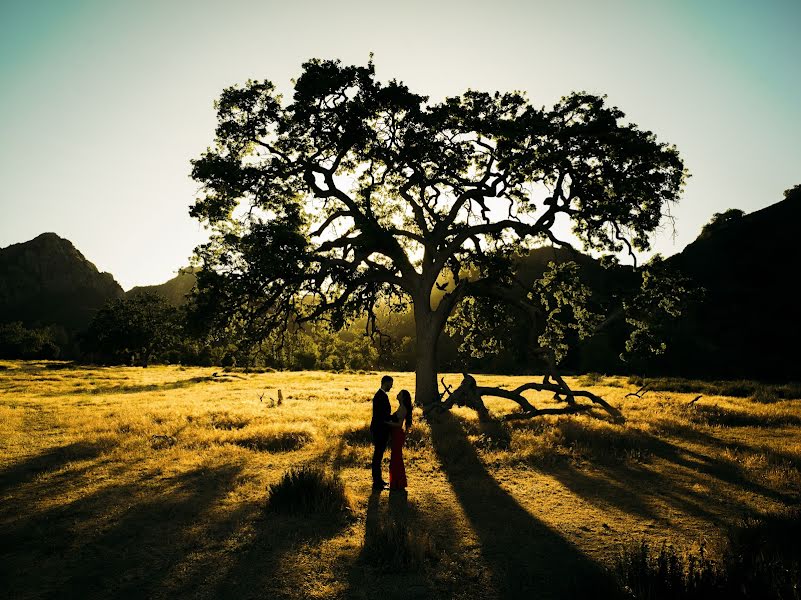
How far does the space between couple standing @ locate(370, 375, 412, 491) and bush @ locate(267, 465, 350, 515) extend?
1079 millimetres

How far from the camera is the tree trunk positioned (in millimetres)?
20594

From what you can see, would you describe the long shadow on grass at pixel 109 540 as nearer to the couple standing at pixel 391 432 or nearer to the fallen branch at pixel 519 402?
the couple standing at pixel 391 432

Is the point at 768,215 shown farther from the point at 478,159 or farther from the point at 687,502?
the point at 687,502

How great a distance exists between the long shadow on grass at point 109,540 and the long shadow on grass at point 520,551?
13.3ft

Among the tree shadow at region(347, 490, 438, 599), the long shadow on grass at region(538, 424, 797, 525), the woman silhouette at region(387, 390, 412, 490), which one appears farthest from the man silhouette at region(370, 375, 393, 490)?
the long shadow on grass at region(538, 424, 797, 525)

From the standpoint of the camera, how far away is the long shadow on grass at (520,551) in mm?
5109

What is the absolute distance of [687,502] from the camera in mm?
8172

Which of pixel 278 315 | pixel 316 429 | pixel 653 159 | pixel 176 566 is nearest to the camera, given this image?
pixel 176 566

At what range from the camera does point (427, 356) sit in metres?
20.6

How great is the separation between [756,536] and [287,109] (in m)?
18.7

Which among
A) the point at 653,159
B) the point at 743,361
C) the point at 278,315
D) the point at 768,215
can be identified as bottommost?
the point at 743,361

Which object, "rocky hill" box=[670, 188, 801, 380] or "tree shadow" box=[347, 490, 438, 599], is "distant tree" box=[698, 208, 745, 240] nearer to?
"rocky hill" box=[670, 188, 801, 380]

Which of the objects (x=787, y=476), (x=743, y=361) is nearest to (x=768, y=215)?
(x=743, y=361)

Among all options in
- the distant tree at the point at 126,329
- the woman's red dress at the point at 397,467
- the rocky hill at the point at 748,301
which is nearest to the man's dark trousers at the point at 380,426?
the woman's red dress at the point at 397,467
